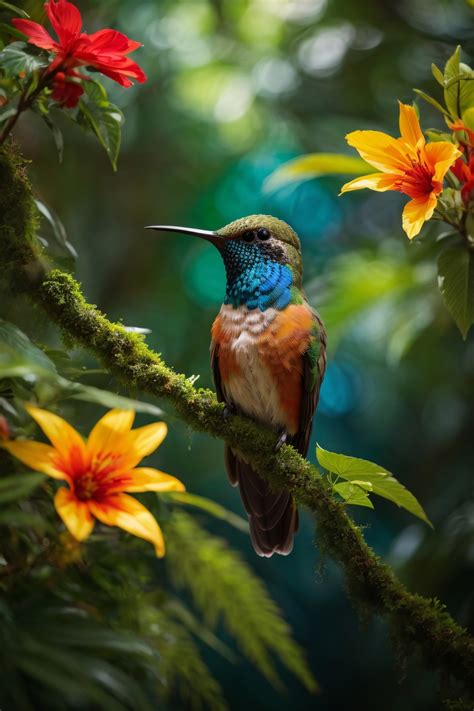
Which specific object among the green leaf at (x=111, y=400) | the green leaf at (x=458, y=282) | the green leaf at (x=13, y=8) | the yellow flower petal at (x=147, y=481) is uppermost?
the green leaf at (x=458, y=282)

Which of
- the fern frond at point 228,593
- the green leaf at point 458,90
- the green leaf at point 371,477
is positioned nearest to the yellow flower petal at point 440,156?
the green leaf at point 458,90

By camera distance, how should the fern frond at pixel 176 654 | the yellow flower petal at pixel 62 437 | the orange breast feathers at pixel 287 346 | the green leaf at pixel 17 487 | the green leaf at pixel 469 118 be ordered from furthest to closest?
1. the orange breast feathers at pixel 287 346
2. the fern frond at pixel 176 654
3. the green leaf at pixel 469 118
4. the yellow flower petal at pixel 62 437
5. the green leaf at pixel 17 487

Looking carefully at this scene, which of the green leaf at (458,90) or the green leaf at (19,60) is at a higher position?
the green leaf at (458,90)

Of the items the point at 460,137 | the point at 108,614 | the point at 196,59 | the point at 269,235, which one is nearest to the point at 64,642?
the point at 108,614

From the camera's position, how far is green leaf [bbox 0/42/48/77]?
968 millimetres

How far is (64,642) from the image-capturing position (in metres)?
0.83

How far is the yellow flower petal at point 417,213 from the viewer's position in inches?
40.3

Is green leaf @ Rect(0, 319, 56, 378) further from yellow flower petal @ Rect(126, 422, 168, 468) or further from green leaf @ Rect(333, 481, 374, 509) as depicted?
green leaf @ Rect(333, 481, 374, 509)

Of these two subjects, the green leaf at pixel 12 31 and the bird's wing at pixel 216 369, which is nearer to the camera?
the green leaf at pixel 12 31

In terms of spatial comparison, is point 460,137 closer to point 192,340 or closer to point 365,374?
point 192,340

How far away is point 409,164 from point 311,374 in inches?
24.6

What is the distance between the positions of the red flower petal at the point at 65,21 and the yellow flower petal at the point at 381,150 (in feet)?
1.33

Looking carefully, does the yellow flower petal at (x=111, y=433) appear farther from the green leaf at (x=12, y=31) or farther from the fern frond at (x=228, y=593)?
the fern frond at (x=228, y=593)

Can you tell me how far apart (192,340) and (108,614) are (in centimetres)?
177
